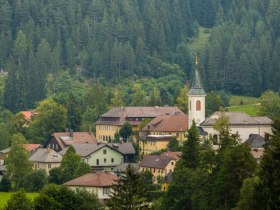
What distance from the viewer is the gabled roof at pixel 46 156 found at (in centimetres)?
11492

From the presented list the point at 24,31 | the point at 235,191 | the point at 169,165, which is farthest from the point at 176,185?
the point at 24,31

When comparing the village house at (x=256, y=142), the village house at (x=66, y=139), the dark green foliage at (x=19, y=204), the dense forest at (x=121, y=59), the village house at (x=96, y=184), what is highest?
the dense forest at (x=121, y=59)

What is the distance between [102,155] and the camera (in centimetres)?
11612

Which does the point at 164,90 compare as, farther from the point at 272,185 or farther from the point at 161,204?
the point at 272,185

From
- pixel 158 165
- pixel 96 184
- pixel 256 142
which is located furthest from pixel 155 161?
pixel 96 184

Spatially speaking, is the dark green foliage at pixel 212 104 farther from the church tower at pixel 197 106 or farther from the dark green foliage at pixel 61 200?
the dark green foliage at pixel 61 200

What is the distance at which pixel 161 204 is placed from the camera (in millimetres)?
80062

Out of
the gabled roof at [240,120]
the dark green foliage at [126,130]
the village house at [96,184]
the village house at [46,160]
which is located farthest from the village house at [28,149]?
the village house at [96,184]

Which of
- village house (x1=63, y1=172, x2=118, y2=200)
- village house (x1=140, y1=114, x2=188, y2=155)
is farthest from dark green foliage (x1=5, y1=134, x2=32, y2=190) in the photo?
village house (x1=140, y1=114, x2=188, y2=155)

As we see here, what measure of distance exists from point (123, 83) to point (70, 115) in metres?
41.0

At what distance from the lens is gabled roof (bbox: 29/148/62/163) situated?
115 m

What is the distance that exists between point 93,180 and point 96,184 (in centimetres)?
107

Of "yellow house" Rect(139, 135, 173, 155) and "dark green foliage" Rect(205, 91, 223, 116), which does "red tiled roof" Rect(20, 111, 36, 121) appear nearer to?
"dark green foliage" Rect(205, 91, 223, 116)

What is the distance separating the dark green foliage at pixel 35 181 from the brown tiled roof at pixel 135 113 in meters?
29.1
